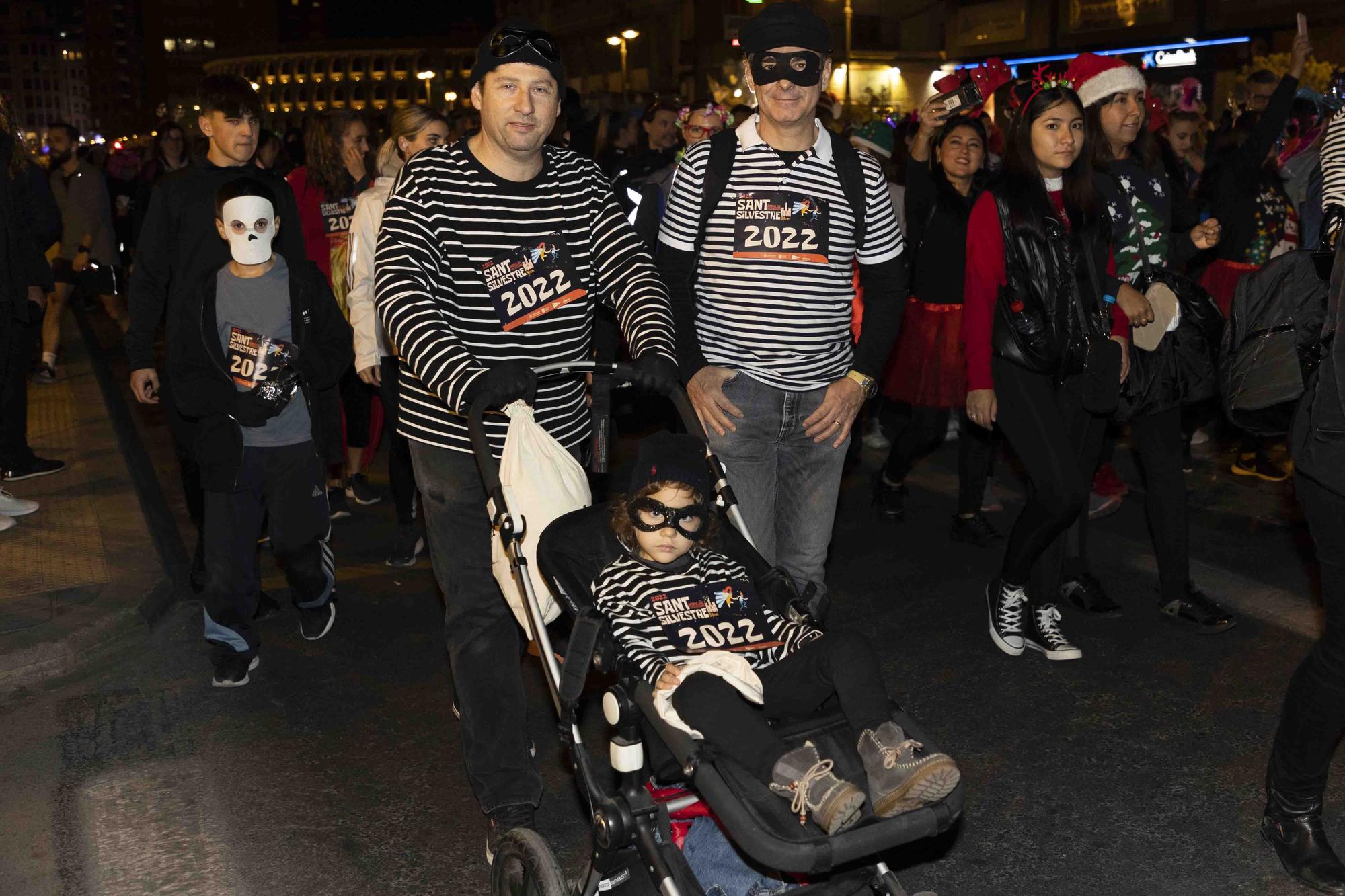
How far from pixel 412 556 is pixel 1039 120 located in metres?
3.97

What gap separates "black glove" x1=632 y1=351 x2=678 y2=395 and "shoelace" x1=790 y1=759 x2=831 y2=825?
1.22m

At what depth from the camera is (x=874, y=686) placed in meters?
3.10

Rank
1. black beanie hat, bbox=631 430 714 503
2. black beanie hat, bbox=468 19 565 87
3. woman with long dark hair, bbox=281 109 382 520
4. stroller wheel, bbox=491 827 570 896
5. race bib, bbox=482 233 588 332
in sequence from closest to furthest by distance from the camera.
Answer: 1. stroller wheel, bbox=491 827 570 896
2. black beanie hat, bbox=631 430 714 503
3. black beanie hat, bbox=468 19 565 87
4. race bib, bbox=482 233 588 332
5. woman with long dark hair, bbox=281 109 382 520

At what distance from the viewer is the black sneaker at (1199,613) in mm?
5977

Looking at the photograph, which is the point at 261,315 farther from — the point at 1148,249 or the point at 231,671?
the point at 1148,249

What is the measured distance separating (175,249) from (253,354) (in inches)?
29.0

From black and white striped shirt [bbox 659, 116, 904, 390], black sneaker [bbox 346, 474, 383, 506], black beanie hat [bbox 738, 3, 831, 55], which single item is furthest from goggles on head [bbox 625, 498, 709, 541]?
black sneaker [bbox 346, 474, 383, 506]

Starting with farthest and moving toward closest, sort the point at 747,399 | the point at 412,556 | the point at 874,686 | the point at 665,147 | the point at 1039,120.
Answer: the point at 665,147 → the point at 412,556 → the point at 1039,120 → the point at 747,399 → the point at 874,686

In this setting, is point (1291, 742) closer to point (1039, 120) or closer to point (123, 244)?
point (1039, 120)

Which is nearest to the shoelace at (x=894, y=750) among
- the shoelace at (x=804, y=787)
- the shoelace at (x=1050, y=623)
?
the shoelace at (x=804, y=787)

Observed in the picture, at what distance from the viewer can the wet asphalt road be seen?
4.19 m

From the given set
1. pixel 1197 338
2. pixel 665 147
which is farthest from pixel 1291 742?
pixel 665 147

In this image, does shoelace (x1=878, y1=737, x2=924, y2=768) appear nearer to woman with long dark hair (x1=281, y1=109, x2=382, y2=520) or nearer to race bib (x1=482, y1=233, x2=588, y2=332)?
race bib (x1=482, y1=233, x2=588, y2=332)

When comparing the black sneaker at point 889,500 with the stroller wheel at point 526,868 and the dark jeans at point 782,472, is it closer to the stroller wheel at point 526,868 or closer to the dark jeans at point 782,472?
the dark jeans at point 782,472
